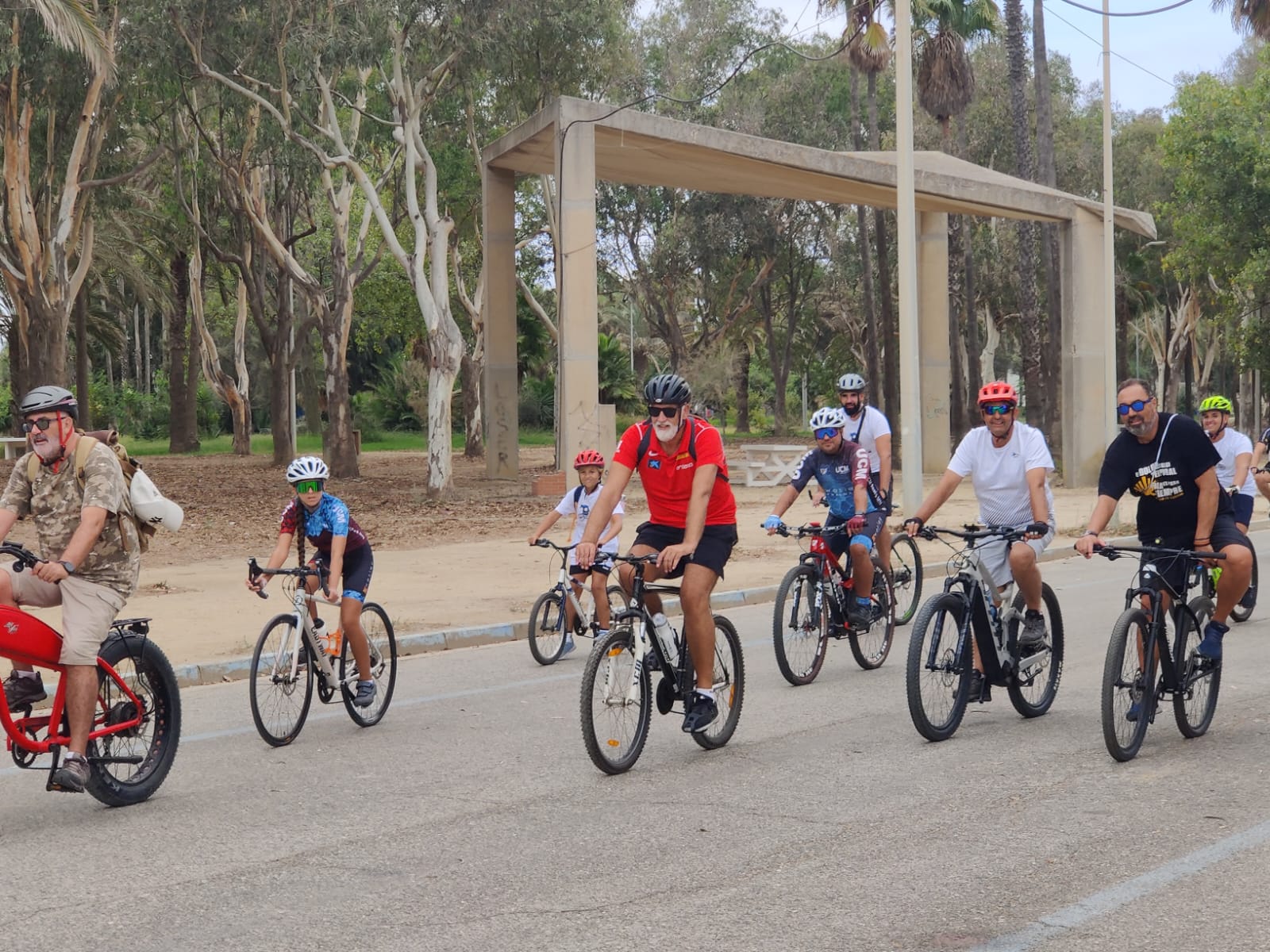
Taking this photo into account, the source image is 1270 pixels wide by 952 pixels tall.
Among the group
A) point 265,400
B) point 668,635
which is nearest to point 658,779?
point 668,635

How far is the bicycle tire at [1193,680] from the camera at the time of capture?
7422 millimetres

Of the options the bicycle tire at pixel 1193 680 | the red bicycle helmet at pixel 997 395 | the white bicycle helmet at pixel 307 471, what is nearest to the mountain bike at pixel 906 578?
the red bicycle helmet at pixel 997 395

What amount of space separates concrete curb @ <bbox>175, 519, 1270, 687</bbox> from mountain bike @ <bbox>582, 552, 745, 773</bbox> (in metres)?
2.36

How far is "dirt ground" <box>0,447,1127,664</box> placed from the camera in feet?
43.4

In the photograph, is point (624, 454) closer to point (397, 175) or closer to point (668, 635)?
point (668, 635)

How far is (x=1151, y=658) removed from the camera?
23.5 feet

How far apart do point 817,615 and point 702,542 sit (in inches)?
109

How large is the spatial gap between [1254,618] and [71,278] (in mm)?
27561

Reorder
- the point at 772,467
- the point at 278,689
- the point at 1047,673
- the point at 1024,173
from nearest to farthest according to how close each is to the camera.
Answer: the point at 278,689
the point at 1047,673
the point at 772,467
the point at 1024,173

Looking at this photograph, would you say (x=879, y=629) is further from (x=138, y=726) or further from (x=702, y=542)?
(x=138, y=726)

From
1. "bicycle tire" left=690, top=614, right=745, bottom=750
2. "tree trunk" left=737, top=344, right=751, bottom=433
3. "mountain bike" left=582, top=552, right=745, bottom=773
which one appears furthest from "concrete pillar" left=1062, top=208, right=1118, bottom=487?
"tree trunk" left=737, top=344, right=751, bottom=433

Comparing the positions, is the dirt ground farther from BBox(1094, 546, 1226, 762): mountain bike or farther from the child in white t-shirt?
BBox(1094, 546, 1226, 762): mountain bike

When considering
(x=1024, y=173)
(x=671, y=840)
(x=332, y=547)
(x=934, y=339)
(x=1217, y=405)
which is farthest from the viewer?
(x=1024, y=173)

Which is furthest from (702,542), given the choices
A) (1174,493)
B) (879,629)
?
(879,629)
